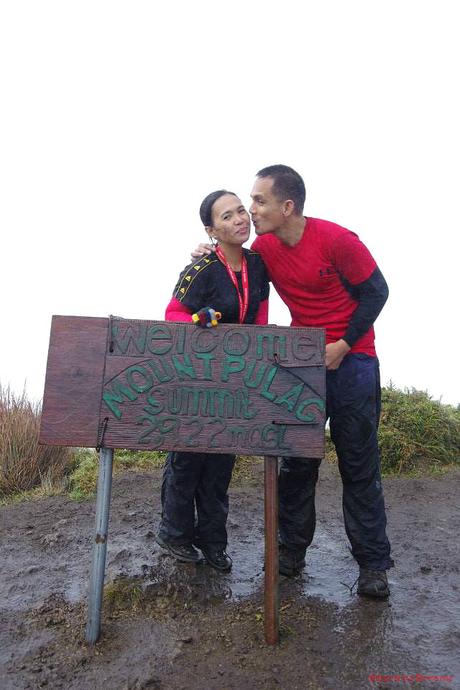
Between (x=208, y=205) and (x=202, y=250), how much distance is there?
261 mm

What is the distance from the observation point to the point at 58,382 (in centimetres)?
291

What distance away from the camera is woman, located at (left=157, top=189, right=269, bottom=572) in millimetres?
3297

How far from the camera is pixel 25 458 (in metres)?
6.26

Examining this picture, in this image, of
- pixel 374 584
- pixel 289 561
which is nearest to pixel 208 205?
pixel 289 561

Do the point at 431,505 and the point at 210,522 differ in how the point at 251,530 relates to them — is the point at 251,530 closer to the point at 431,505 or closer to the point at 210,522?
the point at 210,522

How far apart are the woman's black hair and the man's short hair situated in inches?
9.6

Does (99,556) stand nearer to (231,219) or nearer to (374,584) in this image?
(374,584)

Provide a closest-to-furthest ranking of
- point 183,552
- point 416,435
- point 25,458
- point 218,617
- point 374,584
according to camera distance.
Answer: point 218,617 → point 374,584 → point 183,552 → point 25,458 → point 416,435

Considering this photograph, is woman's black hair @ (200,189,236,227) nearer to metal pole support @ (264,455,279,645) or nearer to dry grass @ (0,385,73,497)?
metal pole support @ (264,455,279,645)

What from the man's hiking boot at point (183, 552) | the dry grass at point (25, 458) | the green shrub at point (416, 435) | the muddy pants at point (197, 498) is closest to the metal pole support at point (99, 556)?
the muddy pants at point (197, 498)

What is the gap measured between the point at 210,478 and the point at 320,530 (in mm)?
1478

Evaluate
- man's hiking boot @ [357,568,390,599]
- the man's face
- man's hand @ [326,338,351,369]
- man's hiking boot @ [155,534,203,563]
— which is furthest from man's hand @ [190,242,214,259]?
man's hiking boot @ [357,568,390,599]

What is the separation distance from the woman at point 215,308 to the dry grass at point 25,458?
2836 millimetres

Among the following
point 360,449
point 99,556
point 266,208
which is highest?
point 266,208
